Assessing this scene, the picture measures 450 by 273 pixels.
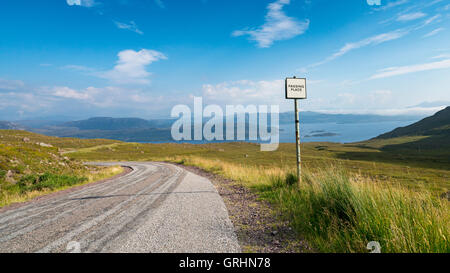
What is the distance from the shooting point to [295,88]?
8820mm

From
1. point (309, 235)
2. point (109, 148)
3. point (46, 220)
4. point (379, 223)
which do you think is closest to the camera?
point (379, 223)

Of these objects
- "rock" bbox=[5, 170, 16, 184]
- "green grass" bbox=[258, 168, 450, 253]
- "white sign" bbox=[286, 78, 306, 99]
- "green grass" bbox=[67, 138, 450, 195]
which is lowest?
"green grass" bbox=[67, 138, 450, 195]

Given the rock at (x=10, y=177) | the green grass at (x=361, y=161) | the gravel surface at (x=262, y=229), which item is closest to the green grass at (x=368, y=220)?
the gravel surface at (x=262, y=229)

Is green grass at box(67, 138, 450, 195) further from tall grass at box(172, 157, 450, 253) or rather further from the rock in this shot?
the rock

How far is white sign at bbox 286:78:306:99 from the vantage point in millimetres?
8742

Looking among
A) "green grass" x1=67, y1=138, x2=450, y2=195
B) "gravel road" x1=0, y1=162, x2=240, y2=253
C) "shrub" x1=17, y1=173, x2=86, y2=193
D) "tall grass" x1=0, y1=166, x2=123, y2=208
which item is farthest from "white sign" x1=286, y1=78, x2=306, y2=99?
"shrub" x1=17, y1=173, x2=86, y2=193

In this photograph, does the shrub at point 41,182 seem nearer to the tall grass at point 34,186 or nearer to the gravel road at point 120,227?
the tall grass at point 34,186

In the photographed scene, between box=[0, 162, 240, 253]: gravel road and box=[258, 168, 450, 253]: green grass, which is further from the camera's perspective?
box=[0, 162, 240, 253]: gravel road

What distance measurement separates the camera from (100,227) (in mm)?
5465

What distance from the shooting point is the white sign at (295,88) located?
8.74 metres
